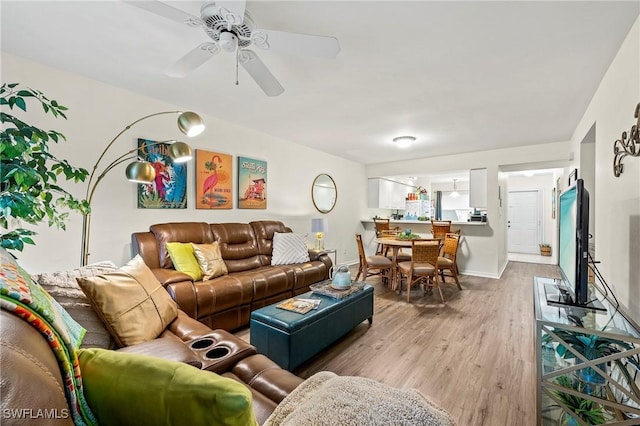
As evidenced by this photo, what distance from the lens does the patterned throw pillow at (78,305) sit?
4.42 feet

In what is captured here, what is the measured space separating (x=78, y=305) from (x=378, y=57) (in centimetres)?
255

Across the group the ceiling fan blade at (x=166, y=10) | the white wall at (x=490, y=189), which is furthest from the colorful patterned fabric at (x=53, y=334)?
the white wall at (x=490, y=189)

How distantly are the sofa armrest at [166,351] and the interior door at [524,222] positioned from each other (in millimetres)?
9206

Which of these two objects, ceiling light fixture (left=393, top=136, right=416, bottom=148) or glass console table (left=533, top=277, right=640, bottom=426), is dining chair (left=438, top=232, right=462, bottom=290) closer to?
ceiling light fixture (left=393, top=136, right=416, bottom=148)

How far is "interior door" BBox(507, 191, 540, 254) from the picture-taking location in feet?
26.7

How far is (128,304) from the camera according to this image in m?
1.46

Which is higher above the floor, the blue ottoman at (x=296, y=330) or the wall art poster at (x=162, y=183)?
the wall art poster at (x=162, y=183)

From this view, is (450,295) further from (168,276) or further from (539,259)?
(539,259)

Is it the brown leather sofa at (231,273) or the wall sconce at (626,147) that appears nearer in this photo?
the wall sconce at (626,147)

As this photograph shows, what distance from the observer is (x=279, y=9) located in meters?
1.72

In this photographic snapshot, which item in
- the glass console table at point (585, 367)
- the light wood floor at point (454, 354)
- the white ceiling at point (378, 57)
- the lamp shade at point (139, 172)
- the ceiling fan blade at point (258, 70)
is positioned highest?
the white ceiling at point (378, 57)

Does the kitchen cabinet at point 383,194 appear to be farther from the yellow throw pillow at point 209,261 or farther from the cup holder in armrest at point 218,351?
the cup holder in armrest at point 218,351

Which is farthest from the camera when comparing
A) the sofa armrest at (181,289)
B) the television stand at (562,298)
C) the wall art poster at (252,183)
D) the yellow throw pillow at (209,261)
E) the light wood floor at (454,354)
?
the wall art poster at (252,183)

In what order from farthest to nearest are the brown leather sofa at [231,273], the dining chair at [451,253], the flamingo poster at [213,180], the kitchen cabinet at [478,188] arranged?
1. the kitchen cabinet at [478,188]
2. the dining chair at [451,253]
3. the flamingo poster at [213,180]
4. the brown leather sofa at [231,273]
